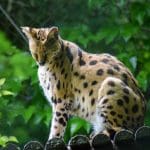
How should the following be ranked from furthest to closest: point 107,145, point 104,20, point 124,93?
point 104,20 < point 124,93 < point 107,145

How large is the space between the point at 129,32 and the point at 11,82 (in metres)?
1.23

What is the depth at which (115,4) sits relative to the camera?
8797mm

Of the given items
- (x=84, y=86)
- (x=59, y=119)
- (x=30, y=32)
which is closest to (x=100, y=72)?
(x=84, y=86)

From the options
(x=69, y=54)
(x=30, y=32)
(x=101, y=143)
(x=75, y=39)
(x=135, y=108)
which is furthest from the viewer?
(x=75, y=39)

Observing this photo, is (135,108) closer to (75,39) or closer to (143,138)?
(143,138)

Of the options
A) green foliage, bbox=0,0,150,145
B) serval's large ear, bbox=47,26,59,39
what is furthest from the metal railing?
green foliage, bbox=0,0,150,145

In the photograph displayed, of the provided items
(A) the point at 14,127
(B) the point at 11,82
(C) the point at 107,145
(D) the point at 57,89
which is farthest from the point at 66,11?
(C) the point at 107,145

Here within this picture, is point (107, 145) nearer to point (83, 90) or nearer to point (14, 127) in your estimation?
point (83, 90)

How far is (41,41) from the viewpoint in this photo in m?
5.50

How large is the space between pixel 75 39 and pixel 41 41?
260 centimetres

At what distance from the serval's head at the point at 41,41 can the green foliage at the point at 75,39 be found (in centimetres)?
54

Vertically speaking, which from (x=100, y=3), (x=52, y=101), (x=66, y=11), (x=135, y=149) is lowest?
(x=66, y=11)

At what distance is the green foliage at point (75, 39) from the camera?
714 centimetres

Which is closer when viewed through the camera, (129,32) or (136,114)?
(136,114)
